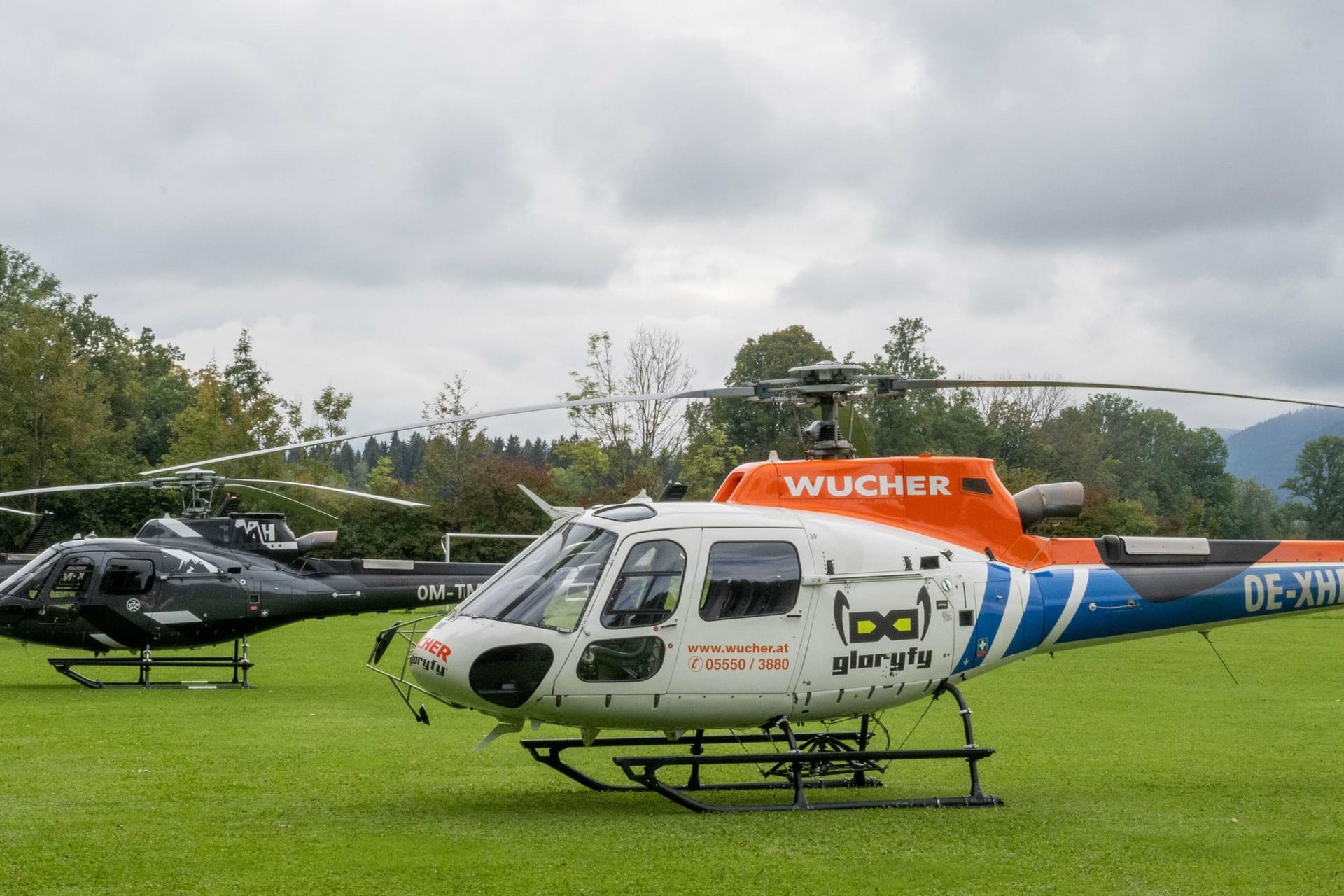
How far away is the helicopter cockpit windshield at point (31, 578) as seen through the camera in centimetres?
1905

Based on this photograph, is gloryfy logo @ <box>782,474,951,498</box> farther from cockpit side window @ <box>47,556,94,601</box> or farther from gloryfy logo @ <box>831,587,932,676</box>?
cockpit side window @ <box>47,556,94,601</box>

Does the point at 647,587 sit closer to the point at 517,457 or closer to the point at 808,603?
the point at 808,603

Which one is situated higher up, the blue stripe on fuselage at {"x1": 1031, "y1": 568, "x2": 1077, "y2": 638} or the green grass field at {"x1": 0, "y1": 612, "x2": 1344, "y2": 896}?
the blue stripe on fuselage at {"x1": 1031, "y1": 568, "x2": 1077, "y2": 638}

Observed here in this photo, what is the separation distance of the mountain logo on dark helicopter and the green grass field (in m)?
1.29

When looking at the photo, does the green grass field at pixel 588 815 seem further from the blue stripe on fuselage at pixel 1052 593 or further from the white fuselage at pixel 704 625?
the blue stripe on fuselage at pixel 1052 593

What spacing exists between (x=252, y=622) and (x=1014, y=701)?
10961 millimetres

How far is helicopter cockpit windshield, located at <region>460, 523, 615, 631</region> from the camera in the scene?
959 centimetres

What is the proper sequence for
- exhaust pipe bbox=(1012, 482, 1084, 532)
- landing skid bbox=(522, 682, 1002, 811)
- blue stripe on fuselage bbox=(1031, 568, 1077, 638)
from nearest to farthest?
1. landing skid bbox=(522, 682, 1002, 811)
2. exhaust pipe bbox=(1012, 482, 1084, 532)
3. blue stripe on fuselage bbox=(1031, 568, 1077, 638)

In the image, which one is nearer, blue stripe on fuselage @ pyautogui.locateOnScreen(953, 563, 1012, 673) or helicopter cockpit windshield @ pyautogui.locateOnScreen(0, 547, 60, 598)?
blue stripe on fuselage @ pyautogui.locateOnScreen(953, 563, 1012, 673)

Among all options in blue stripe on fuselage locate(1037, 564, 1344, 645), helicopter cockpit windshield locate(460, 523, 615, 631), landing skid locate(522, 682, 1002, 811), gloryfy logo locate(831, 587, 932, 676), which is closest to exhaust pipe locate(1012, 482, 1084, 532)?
blue stripe on fuselage locate(1037, 564, 1344, 645)

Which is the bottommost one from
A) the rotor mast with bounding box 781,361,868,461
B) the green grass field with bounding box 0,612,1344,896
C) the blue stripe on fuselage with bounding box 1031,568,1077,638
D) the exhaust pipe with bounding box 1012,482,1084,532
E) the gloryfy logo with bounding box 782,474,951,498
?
the green grass field with bounding box 0,612,1344,896

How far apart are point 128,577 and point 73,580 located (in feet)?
2.38

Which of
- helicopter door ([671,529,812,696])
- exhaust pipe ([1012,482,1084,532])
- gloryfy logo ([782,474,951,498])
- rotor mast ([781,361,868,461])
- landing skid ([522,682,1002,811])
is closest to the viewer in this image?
helicopter door ([671,529,812,696])

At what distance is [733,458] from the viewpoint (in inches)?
2044
